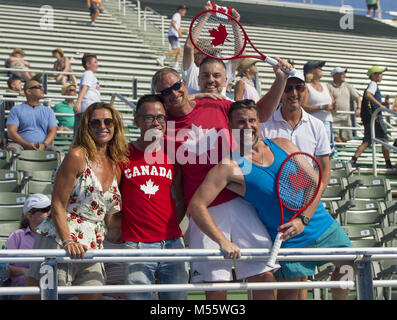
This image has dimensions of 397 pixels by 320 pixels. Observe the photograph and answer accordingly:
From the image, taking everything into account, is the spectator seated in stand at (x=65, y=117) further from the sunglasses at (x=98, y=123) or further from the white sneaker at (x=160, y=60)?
the sunglasses at (x=98, y=123)

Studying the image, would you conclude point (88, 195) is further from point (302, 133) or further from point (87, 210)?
point (302, 133)

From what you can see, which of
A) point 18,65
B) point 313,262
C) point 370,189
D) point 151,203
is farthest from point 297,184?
point 18,65

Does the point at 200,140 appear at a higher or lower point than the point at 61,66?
lower

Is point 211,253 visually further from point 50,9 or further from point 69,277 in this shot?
point 50,9

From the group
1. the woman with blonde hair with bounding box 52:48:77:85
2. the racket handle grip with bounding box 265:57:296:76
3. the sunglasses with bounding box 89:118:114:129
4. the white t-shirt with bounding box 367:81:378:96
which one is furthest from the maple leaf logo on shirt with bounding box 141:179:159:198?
the woman with blonde hair with bounding box 52:48:77:85

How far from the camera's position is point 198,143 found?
13.4 feet

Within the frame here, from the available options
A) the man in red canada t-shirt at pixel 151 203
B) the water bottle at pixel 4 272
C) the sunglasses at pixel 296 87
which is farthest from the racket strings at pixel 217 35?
Result: the water bottle at pixel 4 272

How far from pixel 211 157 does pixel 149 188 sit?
0.42 meters

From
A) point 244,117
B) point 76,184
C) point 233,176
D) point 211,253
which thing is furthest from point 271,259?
point 76,184

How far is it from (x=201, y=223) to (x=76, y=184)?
0.70 metres

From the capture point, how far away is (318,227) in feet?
13.1

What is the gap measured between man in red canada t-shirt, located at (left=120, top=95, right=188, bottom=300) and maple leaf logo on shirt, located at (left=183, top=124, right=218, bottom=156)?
0.14 m

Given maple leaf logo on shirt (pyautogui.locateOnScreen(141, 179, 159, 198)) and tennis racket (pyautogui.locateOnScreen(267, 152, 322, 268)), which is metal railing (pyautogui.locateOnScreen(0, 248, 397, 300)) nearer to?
tennis racket (pyautogui.locateOnScreen(267, 152, 322, 268))

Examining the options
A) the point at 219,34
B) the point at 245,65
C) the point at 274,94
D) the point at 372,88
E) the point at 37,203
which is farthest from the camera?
the point at 372,88
